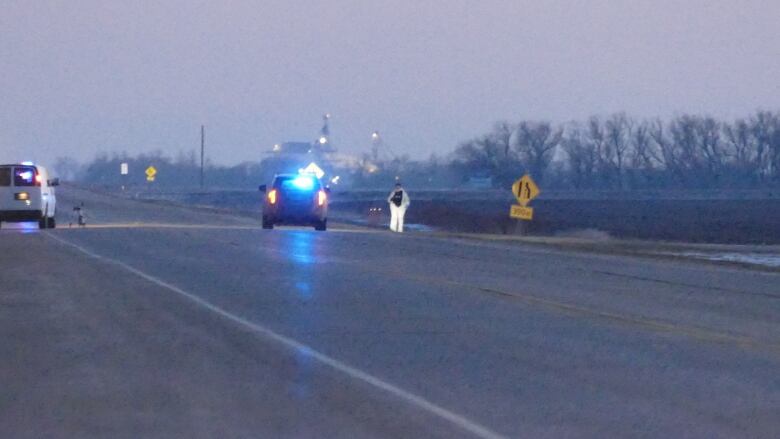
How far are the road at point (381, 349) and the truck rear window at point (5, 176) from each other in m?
15.1

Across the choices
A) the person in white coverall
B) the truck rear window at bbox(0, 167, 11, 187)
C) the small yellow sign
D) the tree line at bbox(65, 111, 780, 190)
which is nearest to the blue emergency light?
the person in white coverall

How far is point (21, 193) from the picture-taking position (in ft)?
134

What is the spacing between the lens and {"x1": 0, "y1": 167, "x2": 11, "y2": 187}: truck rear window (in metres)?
40.9

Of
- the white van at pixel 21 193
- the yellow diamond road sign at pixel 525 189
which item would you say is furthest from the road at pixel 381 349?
the white van at pixel 21 193

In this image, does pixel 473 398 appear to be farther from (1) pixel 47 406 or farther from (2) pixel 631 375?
(1) pixel 47 406

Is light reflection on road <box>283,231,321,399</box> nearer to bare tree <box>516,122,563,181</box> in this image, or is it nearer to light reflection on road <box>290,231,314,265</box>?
light reflection on road <box>290,231,314,265</box>

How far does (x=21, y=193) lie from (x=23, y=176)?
0.57 m

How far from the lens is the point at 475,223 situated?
Result: 61906mm

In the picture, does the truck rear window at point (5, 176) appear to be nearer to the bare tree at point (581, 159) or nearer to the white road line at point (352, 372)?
the white road line at point (352, 372)

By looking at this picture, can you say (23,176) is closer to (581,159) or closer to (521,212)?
(521,212)

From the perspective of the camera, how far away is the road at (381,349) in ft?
33.4

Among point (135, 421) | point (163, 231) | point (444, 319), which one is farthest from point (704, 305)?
point (163, 231)

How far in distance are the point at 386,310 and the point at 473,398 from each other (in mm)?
6813

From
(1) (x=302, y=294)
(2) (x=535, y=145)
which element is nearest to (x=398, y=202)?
(1) (x=302, y=294)
